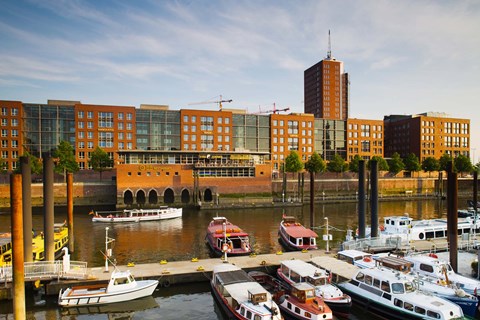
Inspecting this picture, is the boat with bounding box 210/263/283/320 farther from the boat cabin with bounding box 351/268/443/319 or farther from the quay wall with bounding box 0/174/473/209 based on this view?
the quay wall with bounding box 0/174/473/209

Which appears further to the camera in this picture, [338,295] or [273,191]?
[273,191]

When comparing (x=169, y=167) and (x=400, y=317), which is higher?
(x=169, y=167)

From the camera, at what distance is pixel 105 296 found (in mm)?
27922

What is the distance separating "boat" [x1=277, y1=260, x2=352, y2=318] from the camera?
997 inches

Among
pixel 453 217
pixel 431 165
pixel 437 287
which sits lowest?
pixel 437 287

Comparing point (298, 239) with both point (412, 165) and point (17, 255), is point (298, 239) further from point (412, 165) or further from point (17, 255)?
point (412, 165)

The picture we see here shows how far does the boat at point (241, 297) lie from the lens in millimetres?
22516

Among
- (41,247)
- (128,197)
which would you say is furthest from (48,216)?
(128,197)

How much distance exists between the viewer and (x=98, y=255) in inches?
1741

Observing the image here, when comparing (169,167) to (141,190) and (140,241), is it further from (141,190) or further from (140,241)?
(140,241)

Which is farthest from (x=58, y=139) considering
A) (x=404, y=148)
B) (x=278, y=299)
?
(x=404, y=148)

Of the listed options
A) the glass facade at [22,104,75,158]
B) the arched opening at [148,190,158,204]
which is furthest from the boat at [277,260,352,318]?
the glass facade at [22,104,75,158]

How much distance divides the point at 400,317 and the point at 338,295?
161 inches

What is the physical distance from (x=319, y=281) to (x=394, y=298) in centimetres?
525
